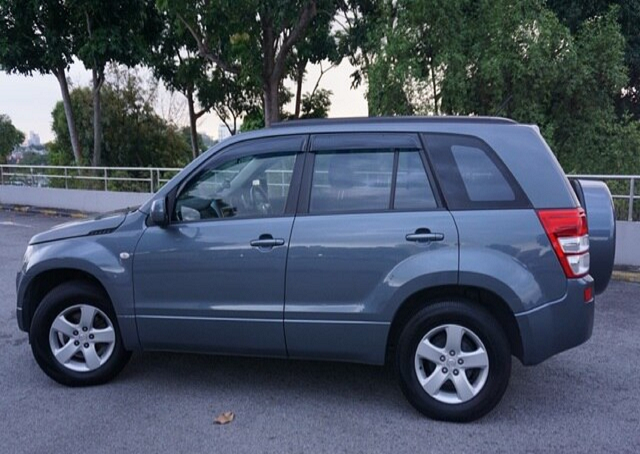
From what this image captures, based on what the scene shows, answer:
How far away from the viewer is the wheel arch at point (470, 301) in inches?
146

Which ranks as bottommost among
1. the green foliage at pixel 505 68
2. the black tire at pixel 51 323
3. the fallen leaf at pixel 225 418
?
the fallen leaf at pixel 225 418

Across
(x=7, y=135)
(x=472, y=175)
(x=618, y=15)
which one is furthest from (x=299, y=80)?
(x=7, y=135)

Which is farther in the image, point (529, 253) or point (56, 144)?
point (56, 144)

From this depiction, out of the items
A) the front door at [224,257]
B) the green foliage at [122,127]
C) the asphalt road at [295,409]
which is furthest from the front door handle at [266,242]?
the green foliage at [122,127]

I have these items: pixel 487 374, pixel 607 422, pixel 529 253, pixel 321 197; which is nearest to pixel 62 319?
pixel 321 197

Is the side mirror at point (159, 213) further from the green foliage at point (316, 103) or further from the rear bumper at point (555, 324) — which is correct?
the green foliage at point (316, 103)

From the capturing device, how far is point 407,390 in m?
3.80

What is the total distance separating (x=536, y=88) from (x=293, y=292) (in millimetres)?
9065

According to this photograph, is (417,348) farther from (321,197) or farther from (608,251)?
(608,251)

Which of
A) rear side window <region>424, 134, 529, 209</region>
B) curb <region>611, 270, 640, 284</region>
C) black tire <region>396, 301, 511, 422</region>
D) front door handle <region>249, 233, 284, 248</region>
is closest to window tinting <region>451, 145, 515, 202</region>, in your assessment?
rear side window <region>424, 134, 529, 209</region>

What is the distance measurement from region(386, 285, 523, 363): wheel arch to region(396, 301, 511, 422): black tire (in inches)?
2.2

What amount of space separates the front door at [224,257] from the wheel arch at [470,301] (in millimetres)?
827

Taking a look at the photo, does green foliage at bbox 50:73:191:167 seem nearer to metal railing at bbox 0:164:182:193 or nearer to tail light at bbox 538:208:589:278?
metal railing at bbox 0:164:182:193

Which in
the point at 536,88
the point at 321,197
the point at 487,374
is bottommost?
the point at 487,374
